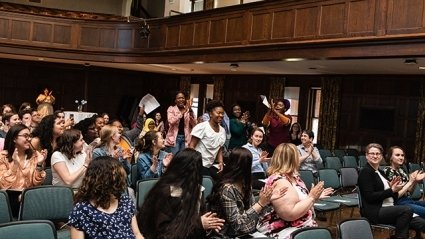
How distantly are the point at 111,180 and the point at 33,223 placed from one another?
0.59 meters

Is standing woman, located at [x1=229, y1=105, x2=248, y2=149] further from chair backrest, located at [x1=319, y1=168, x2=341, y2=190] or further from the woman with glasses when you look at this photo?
the woman with glasses

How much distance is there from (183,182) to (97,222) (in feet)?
1.59

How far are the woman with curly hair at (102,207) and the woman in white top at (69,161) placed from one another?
1498 mm

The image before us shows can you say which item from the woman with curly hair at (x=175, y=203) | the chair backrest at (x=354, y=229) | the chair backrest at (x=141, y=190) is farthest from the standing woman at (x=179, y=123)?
the woman with curly hair at (x=175, y=203)

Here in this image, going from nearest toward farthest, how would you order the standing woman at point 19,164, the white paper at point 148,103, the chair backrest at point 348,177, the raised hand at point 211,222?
the raised hand at point 211,222, the standing woman at point 19,164, the chair backrest at point 348,177, the white paper at point 148,103

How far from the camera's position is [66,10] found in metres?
15.6

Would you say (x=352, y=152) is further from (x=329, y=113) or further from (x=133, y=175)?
(x=133, y=175)

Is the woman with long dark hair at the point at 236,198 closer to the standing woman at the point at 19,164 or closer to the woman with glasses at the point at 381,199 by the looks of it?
the standing woman at the point at 19,164

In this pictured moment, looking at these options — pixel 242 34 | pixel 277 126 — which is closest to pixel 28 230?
pixel 277 126

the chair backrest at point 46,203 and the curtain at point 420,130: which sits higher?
the curtain at point 420,130

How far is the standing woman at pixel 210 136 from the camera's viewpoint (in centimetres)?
504

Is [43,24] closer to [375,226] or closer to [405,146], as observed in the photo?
[405,146]

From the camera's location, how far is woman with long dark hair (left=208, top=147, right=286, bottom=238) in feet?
10.3

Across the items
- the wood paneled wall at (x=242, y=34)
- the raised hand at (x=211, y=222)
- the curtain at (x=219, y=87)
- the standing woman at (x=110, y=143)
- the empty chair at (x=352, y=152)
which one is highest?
the wood paneled wall at (x=242, y=34)
